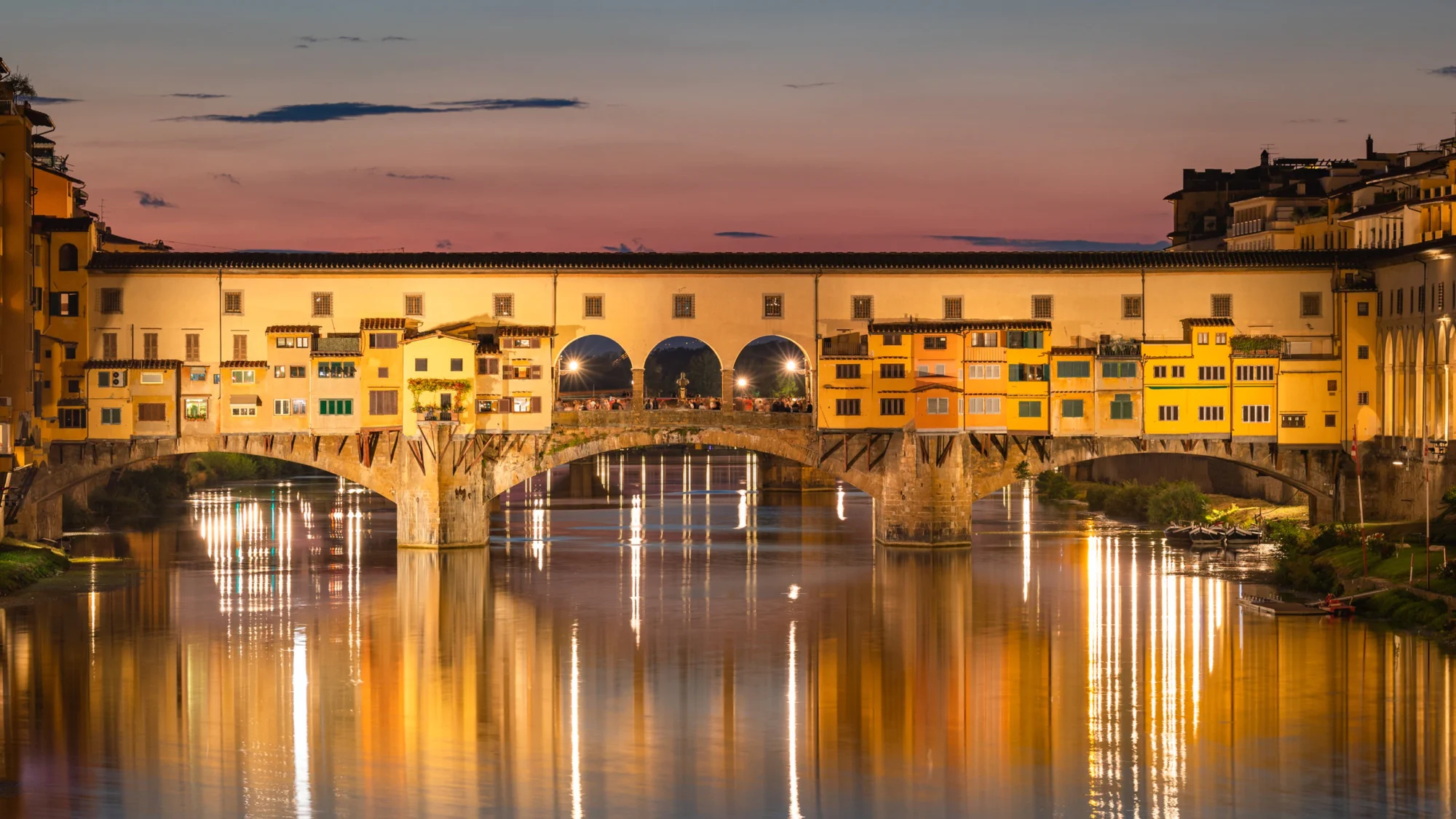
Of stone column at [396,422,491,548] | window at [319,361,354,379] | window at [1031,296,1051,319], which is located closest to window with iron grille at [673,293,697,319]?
stone column at [396,422,491,548]

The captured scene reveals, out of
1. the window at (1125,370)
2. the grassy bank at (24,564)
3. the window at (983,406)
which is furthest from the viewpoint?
the window at (983,406)

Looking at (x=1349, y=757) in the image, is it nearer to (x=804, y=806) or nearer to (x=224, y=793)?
(x=804, y=806)

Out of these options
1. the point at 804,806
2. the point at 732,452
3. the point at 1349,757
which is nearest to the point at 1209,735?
the point at 1349,757

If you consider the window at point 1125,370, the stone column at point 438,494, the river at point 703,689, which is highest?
the window at point 1125,370

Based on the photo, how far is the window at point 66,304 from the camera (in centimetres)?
6316

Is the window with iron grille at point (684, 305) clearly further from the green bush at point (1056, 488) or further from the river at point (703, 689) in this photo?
the green bush at point (1056, 488)

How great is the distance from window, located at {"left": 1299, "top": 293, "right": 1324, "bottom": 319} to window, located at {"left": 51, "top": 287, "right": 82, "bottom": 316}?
4241 cm

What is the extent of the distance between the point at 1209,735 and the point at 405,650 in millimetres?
20009

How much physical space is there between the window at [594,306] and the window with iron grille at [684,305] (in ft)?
8.04

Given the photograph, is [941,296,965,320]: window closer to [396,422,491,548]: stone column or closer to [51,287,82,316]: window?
[396,422,491,548]: stone column

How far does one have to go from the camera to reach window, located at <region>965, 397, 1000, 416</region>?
209ft

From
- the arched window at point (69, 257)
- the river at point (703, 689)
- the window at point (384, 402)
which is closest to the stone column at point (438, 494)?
the river at point (703, 689)

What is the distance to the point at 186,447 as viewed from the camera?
63.9m

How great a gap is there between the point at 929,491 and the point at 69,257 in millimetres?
30766
